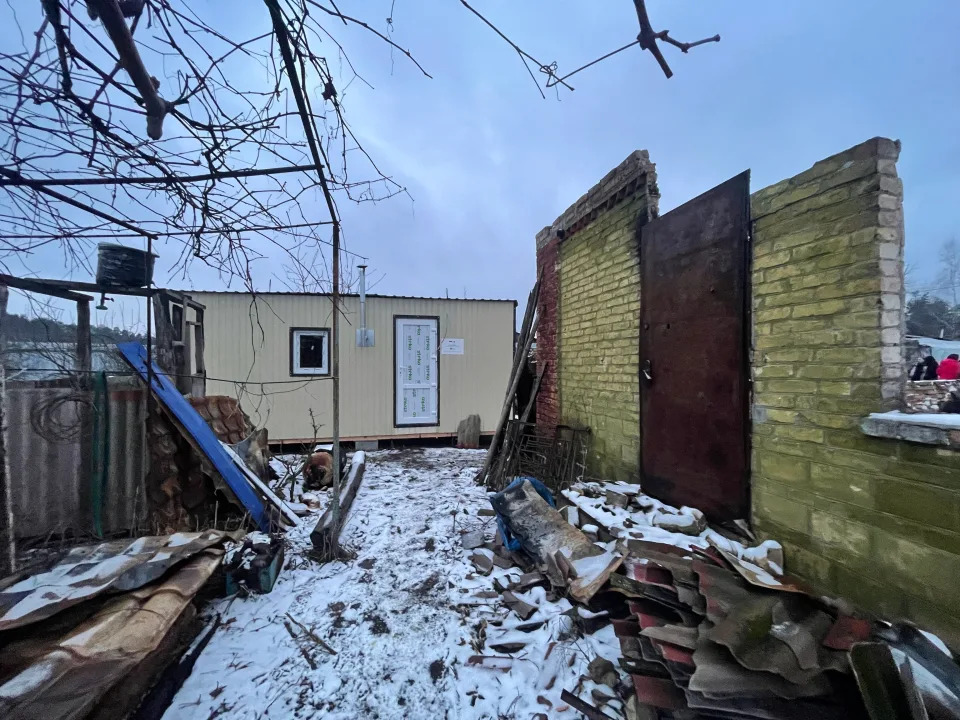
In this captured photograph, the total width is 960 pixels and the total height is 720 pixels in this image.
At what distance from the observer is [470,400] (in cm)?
934

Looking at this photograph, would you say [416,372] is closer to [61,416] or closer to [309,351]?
[309,351]

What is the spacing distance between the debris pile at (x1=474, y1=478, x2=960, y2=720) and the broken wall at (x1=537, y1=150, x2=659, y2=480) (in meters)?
1.28

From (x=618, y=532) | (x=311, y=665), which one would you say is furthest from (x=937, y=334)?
(x=311, y=665)

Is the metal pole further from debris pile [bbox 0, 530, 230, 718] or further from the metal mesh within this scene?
the metal mesh

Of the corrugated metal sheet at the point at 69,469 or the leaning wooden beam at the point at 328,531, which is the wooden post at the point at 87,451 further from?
the leaning wooden beam at the point at 328,531

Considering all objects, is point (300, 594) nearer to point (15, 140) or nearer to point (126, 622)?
point (126, 622)

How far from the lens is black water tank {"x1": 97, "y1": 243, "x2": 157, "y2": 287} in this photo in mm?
3633

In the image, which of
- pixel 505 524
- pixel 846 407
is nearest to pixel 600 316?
pixel 505 524

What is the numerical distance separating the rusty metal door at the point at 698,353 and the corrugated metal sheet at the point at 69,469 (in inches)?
191

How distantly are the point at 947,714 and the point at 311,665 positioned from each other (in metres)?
2.87

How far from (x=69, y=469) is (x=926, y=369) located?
948 cm

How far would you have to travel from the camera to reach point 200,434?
3906 millimetres

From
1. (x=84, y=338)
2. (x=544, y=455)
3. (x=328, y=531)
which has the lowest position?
(x=328, y=531)

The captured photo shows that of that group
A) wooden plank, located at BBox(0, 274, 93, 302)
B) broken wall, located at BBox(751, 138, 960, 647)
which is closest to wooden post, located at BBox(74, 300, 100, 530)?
wooden plank, located at BBox(0, 274, 93, 302)
